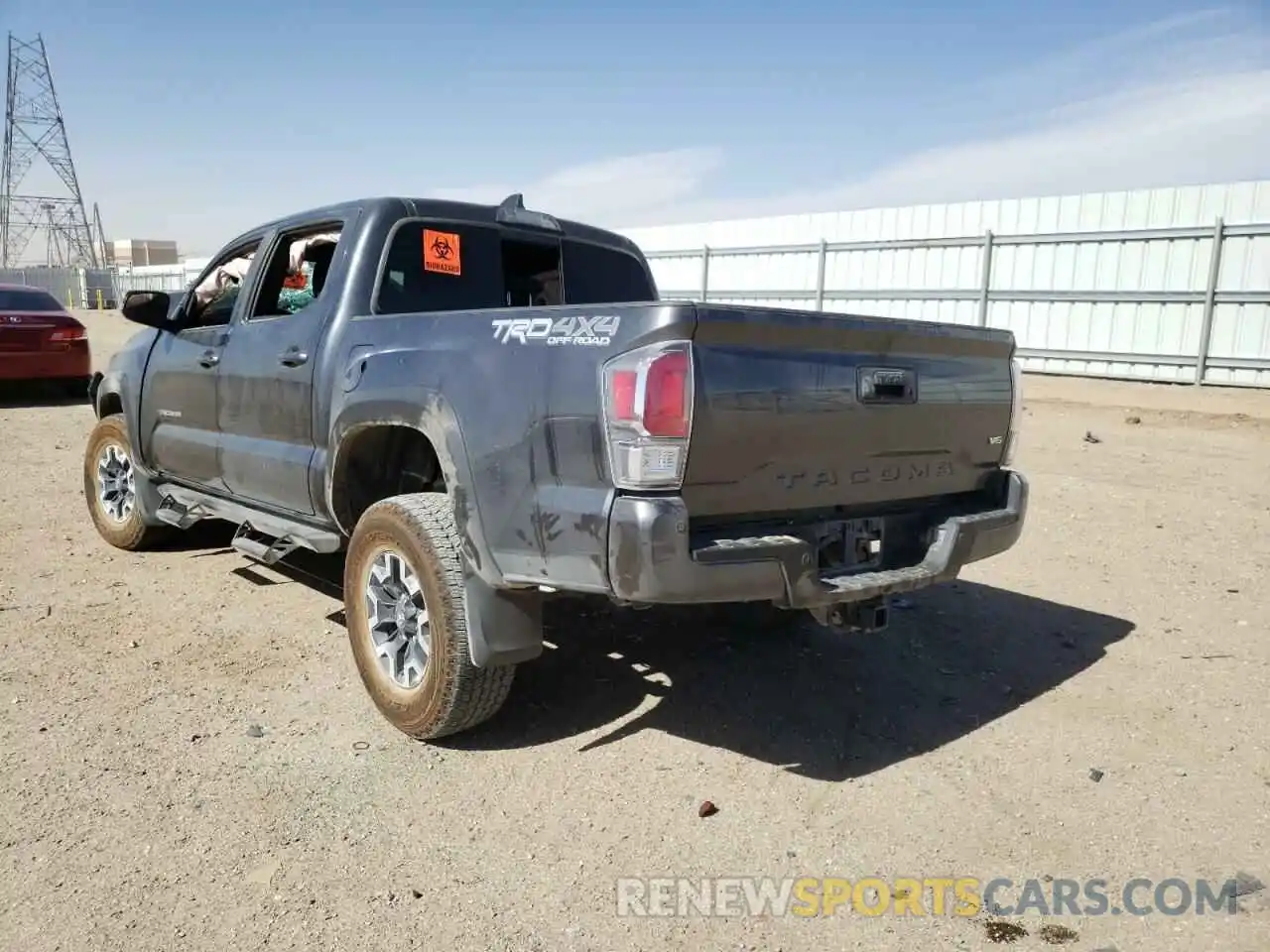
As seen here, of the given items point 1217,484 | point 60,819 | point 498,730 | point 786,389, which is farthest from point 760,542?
point 1217,484

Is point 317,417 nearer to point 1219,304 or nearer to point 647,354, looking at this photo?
point 647,354

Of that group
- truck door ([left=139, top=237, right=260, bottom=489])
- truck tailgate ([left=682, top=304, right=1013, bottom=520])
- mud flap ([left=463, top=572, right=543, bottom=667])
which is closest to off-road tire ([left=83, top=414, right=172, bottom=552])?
truck door ([left=139, top=237, right=260, bottom=489])

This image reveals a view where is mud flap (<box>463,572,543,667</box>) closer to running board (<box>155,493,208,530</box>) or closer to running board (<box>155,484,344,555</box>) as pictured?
running board (<box>155,484,344,555</box>)

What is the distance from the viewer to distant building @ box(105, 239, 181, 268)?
70.1 metres

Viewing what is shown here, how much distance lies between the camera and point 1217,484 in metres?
7.92

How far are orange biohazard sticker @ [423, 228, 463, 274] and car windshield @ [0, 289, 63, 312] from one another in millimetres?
10574

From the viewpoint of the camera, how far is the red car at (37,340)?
38.2 ft

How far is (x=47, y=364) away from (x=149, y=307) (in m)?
8.78

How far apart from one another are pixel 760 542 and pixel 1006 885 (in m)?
1.18

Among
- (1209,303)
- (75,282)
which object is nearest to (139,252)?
(75,282)

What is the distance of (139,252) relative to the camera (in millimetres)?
71125

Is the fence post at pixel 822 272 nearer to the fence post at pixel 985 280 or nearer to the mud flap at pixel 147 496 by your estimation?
the fence post at pixel 985 280

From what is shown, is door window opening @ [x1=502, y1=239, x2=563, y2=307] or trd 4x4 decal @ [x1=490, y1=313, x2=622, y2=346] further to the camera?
door window opening @ [x1=502, y1=239, x2=563, y2=307]

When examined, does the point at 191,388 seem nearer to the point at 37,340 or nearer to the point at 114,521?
the point at 114,521
